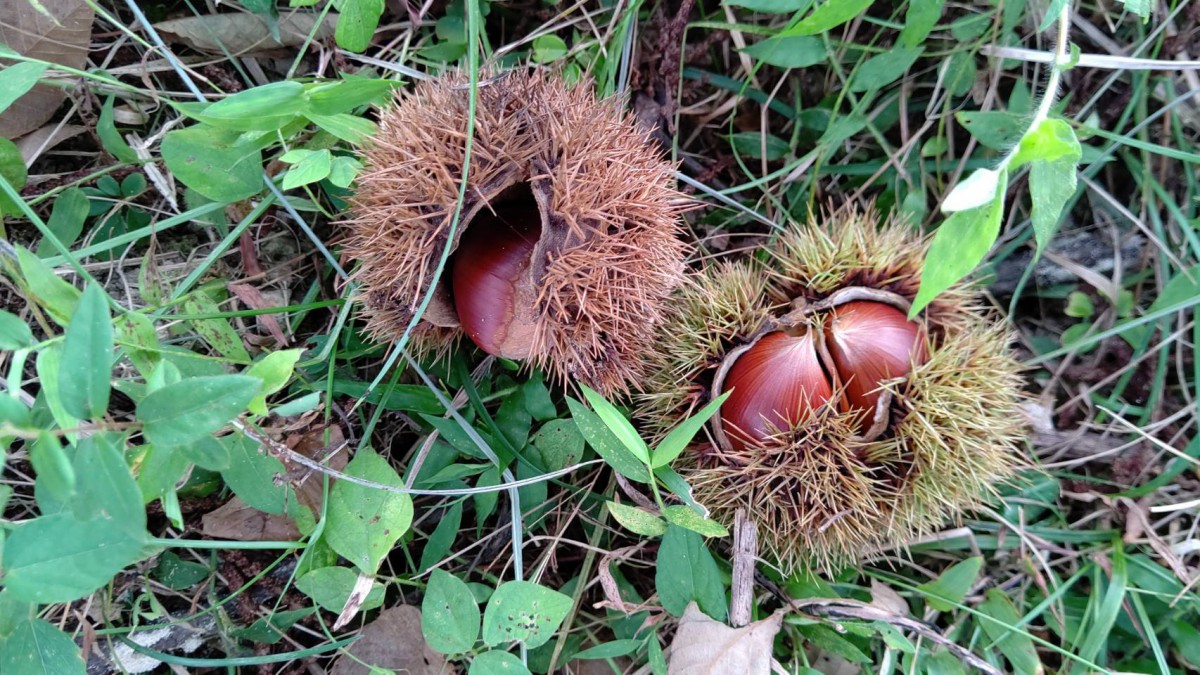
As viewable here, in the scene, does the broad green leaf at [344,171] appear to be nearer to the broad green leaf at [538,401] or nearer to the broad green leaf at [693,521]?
the broad green leaf at [538,401]

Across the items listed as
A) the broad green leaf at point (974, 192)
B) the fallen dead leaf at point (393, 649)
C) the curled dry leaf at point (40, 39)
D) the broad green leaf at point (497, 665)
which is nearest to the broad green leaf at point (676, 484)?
the broad green leaf at point (497, 665)

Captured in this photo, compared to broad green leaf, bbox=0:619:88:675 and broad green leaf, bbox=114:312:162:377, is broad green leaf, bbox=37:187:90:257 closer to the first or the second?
broad green leaf, bbox=114:312:162:377

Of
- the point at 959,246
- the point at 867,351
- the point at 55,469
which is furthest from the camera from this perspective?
the point at 867,351

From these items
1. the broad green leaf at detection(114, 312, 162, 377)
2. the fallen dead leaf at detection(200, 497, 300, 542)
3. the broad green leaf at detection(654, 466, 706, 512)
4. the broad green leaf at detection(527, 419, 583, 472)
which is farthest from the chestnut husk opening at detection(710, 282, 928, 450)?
the broad green leaf at detection(114, 312, 162, 377)

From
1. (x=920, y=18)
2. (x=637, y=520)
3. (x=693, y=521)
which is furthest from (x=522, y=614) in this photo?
(x=920, y=18)

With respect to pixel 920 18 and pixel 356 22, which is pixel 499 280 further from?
pixel 920 18

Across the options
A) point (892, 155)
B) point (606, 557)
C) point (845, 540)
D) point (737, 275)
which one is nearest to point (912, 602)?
point (845, 540)
